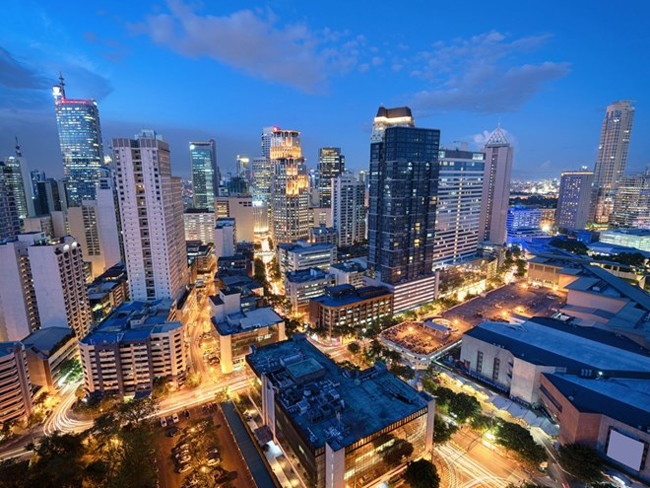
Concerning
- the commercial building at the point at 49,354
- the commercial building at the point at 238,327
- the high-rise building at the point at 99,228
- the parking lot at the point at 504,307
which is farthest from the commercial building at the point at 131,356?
the high-rise building at the point at 99,228

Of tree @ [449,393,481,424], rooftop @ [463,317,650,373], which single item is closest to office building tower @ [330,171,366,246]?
rooftop @ [463,317,650,373]

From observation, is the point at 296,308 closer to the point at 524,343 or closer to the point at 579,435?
the point at 524,343

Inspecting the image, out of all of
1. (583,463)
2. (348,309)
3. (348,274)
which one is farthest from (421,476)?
(348,274)

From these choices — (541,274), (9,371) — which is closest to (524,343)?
(541,274)

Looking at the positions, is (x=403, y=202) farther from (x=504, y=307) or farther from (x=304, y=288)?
(x=504, y=307)

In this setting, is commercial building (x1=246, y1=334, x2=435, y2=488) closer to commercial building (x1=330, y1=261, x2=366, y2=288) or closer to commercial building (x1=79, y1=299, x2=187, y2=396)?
commercial building (x1=79, y1=299, x2=187, y2=396)

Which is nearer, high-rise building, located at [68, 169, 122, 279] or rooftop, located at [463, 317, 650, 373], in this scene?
rooftop, located at [463, 317, 650, 373]

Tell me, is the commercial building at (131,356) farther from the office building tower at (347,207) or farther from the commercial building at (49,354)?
the office building tower at (347,207)
